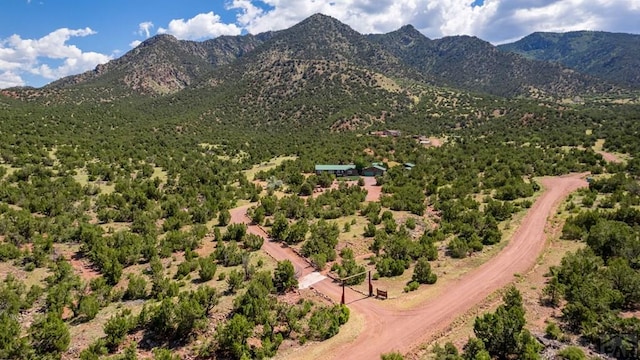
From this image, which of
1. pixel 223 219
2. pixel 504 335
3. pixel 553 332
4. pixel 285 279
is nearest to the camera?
pixel 504 335

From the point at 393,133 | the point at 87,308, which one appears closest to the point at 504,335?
the point at 87,308

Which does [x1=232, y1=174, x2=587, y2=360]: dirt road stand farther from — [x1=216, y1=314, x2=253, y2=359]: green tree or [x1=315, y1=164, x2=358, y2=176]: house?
[x1=315, y1=164, x2=358, y2=176]: house

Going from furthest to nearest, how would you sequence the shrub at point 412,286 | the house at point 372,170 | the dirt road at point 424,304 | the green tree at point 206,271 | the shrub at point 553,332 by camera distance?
the house at point 372,170 → the green tree at point 206,271 → the shrub at point 412,286 → the dirt road at point 424,304 → the shrub at point 553,332

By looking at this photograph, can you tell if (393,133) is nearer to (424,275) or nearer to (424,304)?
(424,275)

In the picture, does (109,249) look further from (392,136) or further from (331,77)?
(331,77)

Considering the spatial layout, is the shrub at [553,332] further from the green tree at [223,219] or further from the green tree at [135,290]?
the green tree at [223,219]

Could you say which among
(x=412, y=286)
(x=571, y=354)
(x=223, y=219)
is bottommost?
(x=412, y=286)

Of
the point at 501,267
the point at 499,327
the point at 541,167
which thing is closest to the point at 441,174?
the point at 541,167

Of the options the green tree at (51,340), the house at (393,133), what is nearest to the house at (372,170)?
the house at (393,133)
